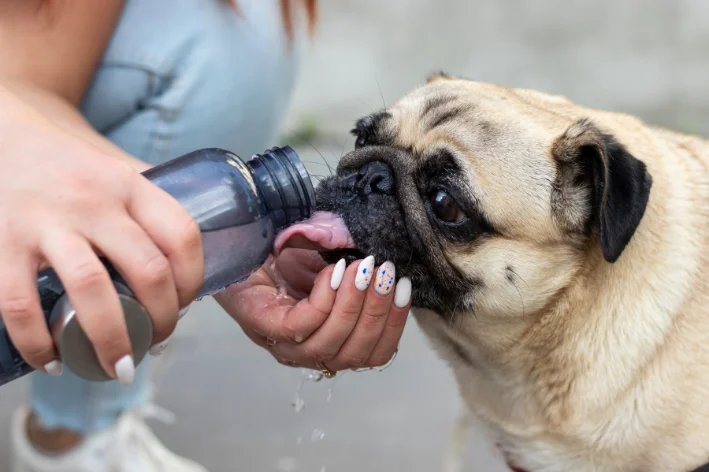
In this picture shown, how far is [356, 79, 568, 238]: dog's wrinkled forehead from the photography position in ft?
5.29

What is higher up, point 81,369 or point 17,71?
point 17,71

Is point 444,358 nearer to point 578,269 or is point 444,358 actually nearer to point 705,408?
point 578,269

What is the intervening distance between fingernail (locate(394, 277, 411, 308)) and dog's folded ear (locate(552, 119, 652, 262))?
35 centimetres

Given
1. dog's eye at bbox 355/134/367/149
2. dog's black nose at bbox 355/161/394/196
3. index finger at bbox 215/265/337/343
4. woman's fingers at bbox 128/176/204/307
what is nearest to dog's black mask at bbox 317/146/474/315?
dog's black nose at bbox 355/161/394/196

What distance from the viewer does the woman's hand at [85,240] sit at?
0.99m

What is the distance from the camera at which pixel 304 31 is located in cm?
231

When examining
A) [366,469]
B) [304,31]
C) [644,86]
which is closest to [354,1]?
[644,86]

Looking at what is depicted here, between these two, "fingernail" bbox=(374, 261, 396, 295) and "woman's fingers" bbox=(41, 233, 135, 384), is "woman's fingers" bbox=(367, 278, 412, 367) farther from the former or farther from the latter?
"woman's fingers" bbox=(41, 233, 135, 384)

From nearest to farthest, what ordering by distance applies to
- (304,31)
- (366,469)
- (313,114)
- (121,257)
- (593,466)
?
(121,257)
(593,466)
(304,31)
(366,469)
(313,114)

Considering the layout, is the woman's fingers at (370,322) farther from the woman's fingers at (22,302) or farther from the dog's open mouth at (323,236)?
the woman's fingers at (22,302)

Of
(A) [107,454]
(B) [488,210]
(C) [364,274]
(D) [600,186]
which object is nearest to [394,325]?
(C) [364,274]

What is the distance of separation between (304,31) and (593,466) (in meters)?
1.43

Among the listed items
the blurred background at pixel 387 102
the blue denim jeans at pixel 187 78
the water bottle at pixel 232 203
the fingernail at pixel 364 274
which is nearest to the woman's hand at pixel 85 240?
the water bottle at pixel 232 203

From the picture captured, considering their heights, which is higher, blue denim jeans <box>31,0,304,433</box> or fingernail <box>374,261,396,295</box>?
blue denim jeans <box>31,0,304,433</box>
